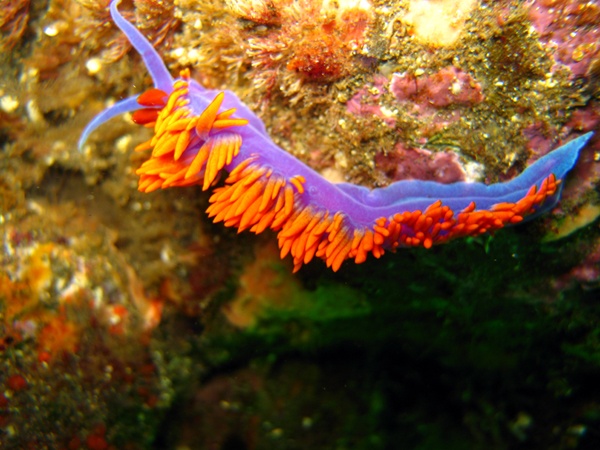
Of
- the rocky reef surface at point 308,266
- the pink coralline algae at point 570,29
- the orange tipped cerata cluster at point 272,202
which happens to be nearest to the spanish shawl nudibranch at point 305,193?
the orange tipped cerata cluster at point 272,202

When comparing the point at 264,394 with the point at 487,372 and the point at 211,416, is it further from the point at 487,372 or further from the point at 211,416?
the point at 487,372

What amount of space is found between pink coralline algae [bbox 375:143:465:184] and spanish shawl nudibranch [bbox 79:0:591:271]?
0.25 feet

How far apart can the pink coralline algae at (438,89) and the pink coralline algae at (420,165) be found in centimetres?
28

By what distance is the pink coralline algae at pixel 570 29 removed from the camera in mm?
2245

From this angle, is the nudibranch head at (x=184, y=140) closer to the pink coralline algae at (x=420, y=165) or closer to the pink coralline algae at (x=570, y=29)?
the pink coralline algae at (x=420, y=165)

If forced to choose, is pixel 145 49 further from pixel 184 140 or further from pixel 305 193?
pixel 305 193

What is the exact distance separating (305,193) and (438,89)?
1018 mm

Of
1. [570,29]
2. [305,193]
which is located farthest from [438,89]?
[305,193]

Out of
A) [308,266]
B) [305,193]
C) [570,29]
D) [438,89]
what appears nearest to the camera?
[570,29]

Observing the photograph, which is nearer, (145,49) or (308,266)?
(145,49)

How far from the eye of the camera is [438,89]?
8.00ft

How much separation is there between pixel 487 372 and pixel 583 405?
1.02 metres

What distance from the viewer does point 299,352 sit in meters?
4.31

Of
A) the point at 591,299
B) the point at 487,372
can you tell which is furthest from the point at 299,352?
the point at 591,299
